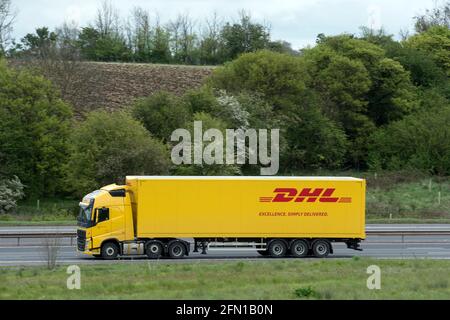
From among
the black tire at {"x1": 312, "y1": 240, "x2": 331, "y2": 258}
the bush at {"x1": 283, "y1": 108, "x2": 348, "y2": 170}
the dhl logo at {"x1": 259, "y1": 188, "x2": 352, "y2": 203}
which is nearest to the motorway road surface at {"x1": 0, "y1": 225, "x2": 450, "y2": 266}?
the black tire at {"x1": 312, "y1": 240, "x2": 331, "y2": 258}

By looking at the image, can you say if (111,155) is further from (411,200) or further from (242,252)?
(411,200)

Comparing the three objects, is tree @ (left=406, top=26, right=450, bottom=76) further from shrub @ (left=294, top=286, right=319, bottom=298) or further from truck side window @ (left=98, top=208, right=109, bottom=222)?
shrub @ (left=294, top=286, right=319, bottom=298)

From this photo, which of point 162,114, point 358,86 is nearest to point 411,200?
point 358,86

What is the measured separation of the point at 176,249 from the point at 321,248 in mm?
5653

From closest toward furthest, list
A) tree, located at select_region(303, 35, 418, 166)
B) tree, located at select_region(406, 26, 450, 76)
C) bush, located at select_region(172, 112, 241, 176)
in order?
bush, located at select_region(172, 112, 241, 176)
tree, located at select_region(303, 35, 418, 166)
tree, located at select_region(406, 26, 450, 76)

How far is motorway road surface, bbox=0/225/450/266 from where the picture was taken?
31.4 meters

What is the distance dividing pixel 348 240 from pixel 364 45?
46.6m

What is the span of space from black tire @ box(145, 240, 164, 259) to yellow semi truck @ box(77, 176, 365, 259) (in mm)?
38

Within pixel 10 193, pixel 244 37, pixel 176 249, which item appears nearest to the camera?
pixel 176 249

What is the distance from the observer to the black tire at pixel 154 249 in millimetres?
32438

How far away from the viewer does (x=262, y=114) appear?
65.8m

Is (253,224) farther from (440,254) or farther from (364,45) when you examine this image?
(364,45)

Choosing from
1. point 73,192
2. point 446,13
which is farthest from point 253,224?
point 446,13
